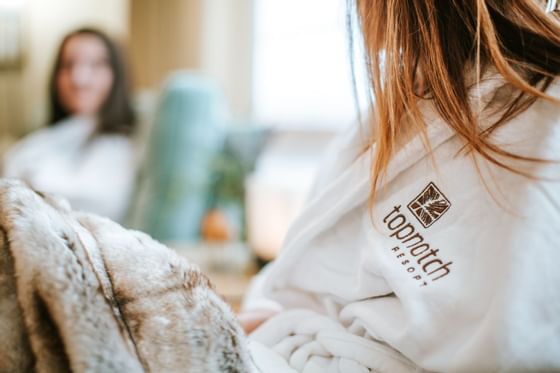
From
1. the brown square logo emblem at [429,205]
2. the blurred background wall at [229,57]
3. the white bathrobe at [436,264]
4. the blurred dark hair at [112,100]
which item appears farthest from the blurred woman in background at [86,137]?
the brown square logo emblem at [429,205]

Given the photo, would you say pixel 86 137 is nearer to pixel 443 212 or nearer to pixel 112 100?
pixel 112 100

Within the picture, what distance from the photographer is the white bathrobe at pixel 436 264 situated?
1.39ft

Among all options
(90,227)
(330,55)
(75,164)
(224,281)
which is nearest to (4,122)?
(75,164)

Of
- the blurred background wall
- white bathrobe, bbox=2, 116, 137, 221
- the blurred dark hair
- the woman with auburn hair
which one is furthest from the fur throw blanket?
the blurred background wall

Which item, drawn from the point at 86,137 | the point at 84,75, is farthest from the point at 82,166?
the point at 84,75

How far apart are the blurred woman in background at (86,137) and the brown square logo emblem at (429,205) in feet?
5.66

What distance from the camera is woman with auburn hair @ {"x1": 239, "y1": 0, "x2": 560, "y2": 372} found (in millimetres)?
428

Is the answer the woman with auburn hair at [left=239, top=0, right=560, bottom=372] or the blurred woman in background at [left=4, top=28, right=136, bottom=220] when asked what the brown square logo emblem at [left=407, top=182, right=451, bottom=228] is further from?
the blurred woman in background at [left=4, top=28, right=136, bottom=220]

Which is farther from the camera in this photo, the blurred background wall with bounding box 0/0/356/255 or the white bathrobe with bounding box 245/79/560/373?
the blurred background wall with bounding box 0/0/356/255

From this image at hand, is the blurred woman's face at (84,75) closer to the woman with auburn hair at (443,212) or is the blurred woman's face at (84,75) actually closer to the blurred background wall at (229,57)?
the blurred background wall at (229,57)

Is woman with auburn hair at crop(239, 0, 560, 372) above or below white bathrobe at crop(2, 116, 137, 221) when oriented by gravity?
above

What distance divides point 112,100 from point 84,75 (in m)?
0.21

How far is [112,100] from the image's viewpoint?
228 cm

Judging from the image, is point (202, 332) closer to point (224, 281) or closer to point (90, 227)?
point (90, 227)
